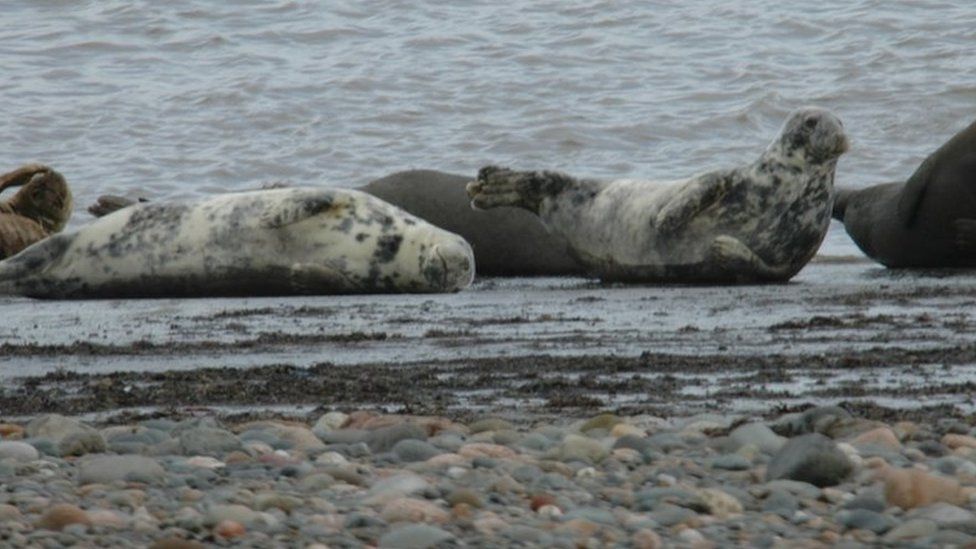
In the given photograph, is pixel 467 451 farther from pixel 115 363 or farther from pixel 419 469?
pixel 115 363

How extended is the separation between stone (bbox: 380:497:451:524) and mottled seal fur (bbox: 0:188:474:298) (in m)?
6.02

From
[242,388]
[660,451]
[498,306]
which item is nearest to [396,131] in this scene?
[498,306]

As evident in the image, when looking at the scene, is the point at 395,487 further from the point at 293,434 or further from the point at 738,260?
the point at 738,260

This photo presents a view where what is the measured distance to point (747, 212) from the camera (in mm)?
10602

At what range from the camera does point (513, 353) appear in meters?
7.23

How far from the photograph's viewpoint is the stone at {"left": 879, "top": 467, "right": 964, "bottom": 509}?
413 cm

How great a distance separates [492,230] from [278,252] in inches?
80.6

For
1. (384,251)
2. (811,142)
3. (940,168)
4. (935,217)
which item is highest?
(811,142)

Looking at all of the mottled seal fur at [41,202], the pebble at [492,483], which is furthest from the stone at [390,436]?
the mottled seal fur at [41,202]

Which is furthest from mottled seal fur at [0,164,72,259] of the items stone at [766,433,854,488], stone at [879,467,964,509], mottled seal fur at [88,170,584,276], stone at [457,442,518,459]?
stone at [879,467,964,509]

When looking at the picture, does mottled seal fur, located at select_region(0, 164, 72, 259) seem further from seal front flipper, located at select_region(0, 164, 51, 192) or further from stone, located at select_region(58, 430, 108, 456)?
stone, located at select_region(58, 430, 108, 456)

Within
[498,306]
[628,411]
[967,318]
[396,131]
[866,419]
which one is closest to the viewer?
[866,419]

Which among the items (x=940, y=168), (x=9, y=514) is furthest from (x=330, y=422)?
(x=940, y=168)

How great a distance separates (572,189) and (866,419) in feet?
19.3
